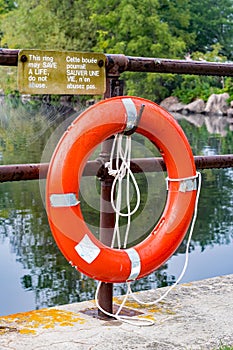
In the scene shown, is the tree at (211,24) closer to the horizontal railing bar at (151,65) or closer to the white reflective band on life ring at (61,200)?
the horizontal railing bar at (151,65)

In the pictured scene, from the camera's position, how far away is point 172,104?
25766 mm

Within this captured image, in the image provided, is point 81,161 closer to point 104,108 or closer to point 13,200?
point 104,108

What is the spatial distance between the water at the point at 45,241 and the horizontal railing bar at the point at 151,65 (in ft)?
0.62

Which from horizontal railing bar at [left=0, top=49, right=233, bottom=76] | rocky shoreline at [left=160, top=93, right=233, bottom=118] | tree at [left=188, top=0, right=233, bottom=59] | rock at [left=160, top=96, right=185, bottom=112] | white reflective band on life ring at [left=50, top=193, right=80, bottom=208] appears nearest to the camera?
white reflective band on life ring at [left=50, top=193, right=80, bottom=208]

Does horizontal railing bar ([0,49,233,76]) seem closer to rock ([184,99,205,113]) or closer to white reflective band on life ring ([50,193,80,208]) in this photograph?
white reflective band on life ring ([50,193,80,208])

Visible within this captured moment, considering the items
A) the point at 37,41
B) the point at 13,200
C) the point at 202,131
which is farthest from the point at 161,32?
the point at 13,200

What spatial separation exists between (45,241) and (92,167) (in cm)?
289

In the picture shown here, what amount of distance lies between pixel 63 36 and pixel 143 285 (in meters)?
24.1

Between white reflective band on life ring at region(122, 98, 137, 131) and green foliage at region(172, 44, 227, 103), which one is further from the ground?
green foliage at region(172, 44, 227, 103)

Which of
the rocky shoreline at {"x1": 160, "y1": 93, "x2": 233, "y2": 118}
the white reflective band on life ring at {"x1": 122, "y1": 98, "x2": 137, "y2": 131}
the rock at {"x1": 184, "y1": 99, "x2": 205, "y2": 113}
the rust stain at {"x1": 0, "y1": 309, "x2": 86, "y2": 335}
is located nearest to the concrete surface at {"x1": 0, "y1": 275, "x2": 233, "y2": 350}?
the rust stain at {"x1": 0, "y1": 309, "x2": 86, "y2": 335}

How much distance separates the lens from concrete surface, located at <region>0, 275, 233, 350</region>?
1.88m

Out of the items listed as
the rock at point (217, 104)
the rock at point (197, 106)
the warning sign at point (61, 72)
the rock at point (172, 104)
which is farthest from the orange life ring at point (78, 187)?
the rock at point (172, 104)

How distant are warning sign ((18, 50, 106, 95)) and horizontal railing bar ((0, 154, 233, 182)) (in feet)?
0.69

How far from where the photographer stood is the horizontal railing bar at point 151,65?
210 centimetres
